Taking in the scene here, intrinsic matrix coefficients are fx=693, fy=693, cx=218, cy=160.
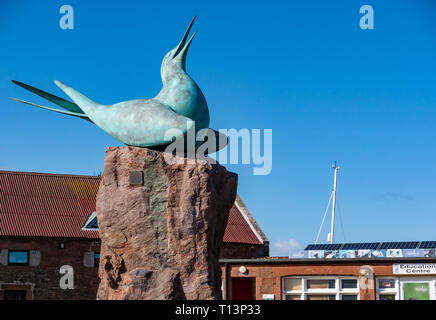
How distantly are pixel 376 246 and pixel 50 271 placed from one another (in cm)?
1390

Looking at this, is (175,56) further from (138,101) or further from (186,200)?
(186,200)

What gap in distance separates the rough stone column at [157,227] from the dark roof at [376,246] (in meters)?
15.6

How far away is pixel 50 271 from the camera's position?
3014 centimetres

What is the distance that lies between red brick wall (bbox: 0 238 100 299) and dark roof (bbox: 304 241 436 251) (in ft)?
32.0

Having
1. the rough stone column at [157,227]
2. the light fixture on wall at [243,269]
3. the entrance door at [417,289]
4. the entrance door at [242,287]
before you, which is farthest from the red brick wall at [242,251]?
the rough stone column at [157,227]

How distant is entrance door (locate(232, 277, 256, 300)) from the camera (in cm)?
3037

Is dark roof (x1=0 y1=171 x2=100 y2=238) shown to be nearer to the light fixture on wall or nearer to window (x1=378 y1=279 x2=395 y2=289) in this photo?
the light fixture on wall

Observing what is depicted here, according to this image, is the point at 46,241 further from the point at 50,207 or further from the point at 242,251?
the point at 242,251

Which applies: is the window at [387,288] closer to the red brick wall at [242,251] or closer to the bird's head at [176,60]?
the red brick wall at [242,251]

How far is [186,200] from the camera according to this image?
40.7 feet

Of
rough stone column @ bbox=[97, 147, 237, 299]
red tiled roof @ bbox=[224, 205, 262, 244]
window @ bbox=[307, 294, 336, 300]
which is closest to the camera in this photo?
rough stone column @ bbox=[97, 147, 237, 299]

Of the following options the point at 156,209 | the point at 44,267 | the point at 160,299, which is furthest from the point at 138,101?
the point at 44,267

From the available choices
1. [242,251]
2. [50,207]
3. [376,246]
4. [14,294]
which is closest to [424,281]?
[376,246]

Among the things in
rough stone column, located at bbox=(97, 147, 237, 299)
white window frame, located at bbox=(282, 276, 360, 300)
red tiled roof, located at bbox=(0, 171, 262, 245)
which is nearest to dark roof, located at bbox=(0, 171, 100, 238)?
red tiled roof, located at bbox=(0, 171, 262, 245)
